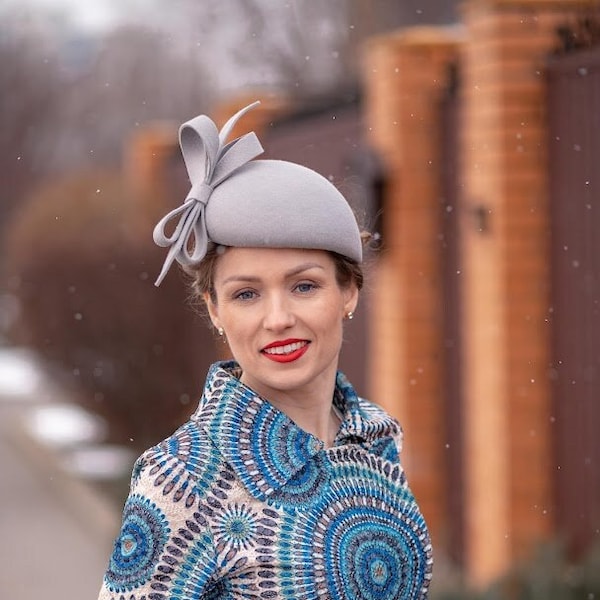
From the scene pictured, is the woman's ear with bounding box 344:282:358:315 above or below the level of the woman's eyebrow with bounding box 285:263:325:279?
above

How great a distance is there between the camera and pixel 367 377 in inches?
283

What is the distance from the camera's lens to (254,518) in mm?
1736

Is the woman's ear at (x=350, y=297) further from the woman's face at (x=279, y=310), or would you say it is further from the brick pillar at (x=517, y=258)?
the brick pillar at (x=517, y=258)

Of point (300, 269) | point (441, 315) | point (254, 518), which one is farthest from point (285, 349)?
point (441, 315)

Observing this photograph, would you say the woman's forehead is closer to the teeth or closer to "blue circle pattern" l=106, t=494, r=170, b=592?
the teeth

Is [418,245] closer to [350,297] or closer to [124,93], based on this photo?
[350,297]

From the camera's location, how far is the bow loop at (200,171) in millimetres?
1844

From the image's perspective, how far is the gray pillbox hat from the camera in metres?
1.79

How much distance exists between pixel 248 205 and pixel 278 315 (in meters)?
0.15

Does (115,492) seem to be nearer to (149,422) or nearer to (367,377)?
(149,422)

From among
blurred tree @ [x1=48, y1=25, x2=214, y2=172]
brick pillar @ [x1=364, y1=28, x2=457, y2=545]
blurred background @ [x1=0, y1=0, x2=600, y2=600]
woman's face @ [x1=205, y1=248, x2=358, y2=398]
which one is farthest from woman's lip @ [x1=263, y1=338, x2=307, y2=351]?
blurred tree @ [x1=48, y1=25, x2=214, y2=172]

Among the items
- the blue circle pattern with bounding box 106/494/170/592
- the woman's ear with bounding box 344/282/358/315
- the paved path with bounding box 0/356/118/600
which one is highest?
the paved path with bounding box 0/356/118/600

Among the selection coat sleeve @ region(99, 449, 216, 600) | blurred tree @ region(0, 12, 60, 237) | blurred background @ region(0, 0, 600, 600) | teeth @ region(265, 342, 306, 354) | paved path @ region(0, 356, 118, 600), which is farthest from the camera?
blurred tree @ region(0, 12, 60, 237)

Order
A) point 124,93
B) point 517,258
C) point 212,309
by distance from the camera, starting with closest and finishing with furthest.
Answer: point 212,309, point 517,258, point 124,93
